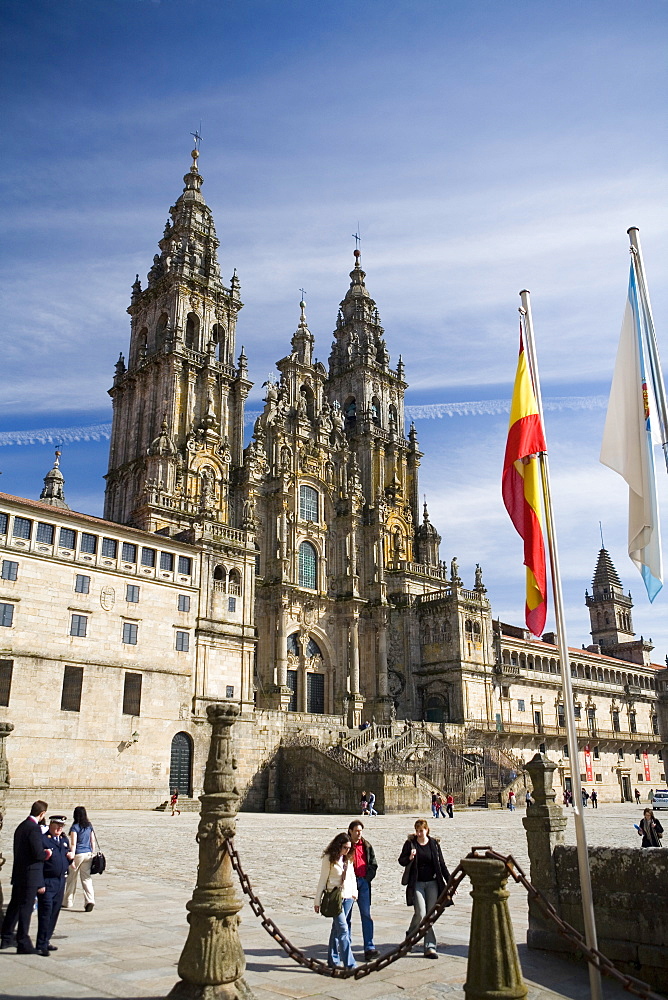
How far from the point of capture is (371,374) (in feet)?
227

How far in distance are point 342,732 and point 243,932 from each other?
120ft

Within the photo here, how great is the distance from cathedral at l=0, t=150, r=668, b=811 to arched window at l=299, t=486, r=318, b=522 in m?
0.12

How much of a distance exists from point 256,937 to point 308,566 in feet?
150

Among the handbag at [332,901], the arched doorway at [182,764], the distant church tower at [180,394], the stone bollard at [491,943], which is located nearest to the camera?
the stone bollard at [491,943]

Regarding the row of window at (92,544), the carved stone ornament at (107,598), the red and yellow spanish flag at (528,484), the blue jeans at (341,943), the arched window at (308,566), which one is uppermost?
the arched window at (308,566)

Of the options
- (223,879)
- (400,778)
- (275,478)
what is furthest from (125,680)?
(223,879)

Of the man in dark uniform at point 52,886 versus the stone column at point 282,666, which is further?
the stone column at point 282,666

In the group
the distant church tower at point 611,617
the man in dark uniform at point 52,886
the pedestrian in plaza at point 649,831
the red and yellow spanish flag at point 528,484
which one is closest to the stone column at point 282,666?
the pedestrian in plaza at point 649,831

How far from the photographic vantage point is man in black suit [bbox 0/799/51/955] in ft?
31.4

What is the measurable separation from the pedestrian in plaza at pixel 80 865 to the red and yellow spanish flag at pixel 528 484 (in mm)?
7490

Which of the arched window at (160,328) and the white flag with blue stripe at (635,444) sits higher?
the arched window at (160,328)

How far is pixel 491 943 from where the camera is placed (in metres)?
6.60

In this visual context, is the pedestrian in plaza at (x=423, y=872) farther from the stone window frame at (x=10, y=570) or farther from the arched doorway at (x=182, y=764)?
the arched doorway at (x=182, y=764)

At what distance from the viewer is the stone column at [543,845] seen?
9.48 m
